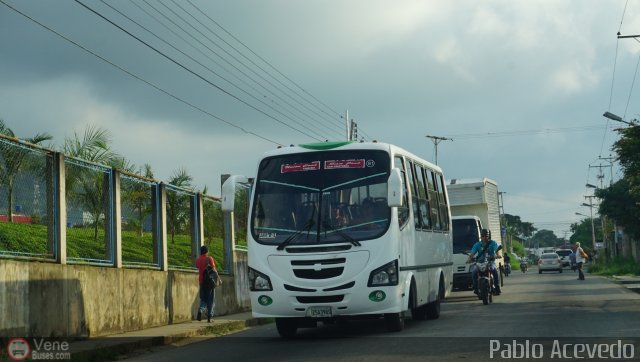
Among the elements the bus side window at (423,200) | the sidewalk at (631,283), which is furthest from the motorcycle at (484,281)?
the sidewalk at (631,283)

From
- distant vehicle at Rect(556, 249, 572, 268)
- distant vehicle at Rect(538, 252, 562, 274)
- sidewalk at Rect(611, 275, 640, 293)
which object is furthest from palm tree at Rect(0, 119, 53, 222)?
distant vehicle at Rect(556, 249, 572, 268)

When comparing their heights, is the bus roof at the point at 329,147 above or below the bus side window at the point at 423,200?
above

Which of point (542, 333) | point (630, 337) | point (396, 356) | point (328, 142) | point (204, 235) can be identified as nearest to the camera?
point (396, 356)

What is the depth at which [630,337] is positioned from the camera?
12383 mm

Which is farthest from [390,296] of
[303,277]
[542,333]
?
[542,333]

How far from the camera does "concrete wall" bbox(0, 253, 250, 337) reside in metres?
12.9

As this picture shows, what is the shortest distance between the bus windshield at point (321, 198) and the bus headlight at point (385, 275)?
525 mm

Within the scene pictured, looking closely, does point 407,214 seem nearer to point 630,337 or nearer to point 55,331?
point 630,337

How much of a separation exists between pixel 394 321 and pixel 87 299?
17.4ft

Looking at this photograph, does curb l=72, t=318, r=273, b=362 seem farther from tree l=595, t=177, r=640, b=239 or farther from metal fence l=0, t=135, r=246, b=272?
tree l=595, t=177, r=640, b=239

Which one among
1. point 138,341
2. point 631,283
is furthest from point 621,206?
point 138,341

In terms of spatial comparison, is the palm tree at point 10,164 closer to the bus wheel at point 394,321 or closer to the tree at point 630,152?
the bus wheel at point 394,321

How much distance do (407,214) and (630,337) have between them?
13.8 feet

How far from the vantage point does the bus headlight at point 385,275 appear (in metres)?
13.6
